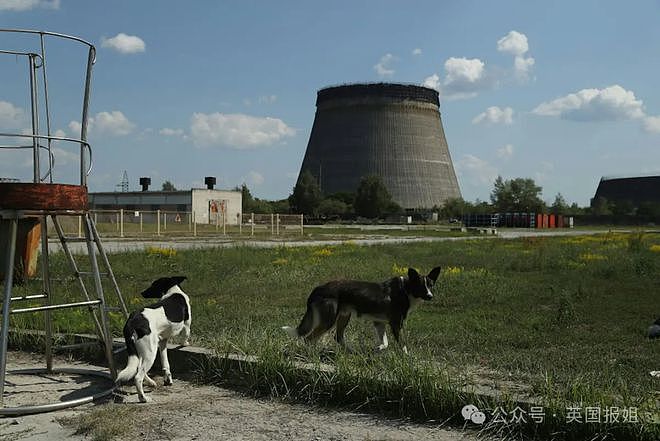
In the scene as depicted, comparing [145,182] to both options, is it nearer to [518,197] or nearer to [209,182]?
[209,182]

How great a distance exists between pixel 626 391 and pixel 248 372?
2.72m

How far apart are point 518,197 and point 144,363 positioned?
339 ft

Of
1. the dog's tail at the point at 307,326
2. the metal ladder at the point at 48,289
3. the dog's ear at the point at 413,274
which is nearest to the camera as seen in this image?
the metal ladder at the point at 48,289

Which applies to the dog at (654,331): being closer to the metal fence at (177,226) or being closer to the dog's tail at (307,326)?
the dog's tail at (307,326)

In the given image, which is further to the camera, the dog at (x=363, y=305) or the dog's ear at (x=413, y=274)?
the dog's ear at (x=413, y=274)

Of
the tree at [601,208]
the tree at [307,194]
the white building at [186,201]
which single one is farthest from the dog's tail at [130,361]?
the tree at [601,208]

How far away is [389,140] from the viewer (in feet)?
285

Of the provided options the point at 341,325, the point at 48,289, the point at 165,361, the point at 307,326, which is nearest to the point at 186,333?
the point at 165,361

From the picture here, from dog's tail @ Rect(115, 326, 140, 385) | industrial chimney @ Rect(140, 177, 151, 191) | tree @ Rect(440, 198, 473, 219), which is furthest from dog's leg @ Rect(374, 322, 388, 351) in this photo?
tree @ Rect(440, 198, 473, 219)

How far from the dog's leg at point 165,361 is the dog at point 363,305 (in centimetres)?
106

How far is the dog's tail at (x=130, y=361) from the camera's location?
4.73 metres

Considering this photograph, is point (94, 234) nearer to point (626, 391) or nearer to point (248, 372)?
point (248, 372)

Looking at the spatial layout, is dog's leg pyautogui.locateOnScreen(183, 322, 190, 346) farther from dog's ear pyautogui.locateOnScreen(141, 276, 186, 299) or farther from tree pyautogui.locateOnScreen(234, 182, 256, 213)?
tree pyautogui.locateOnScreen(234, 182, 256, 213)

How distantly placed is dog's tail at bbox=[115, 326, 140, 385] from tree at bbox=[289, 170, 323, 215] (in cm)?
8382
